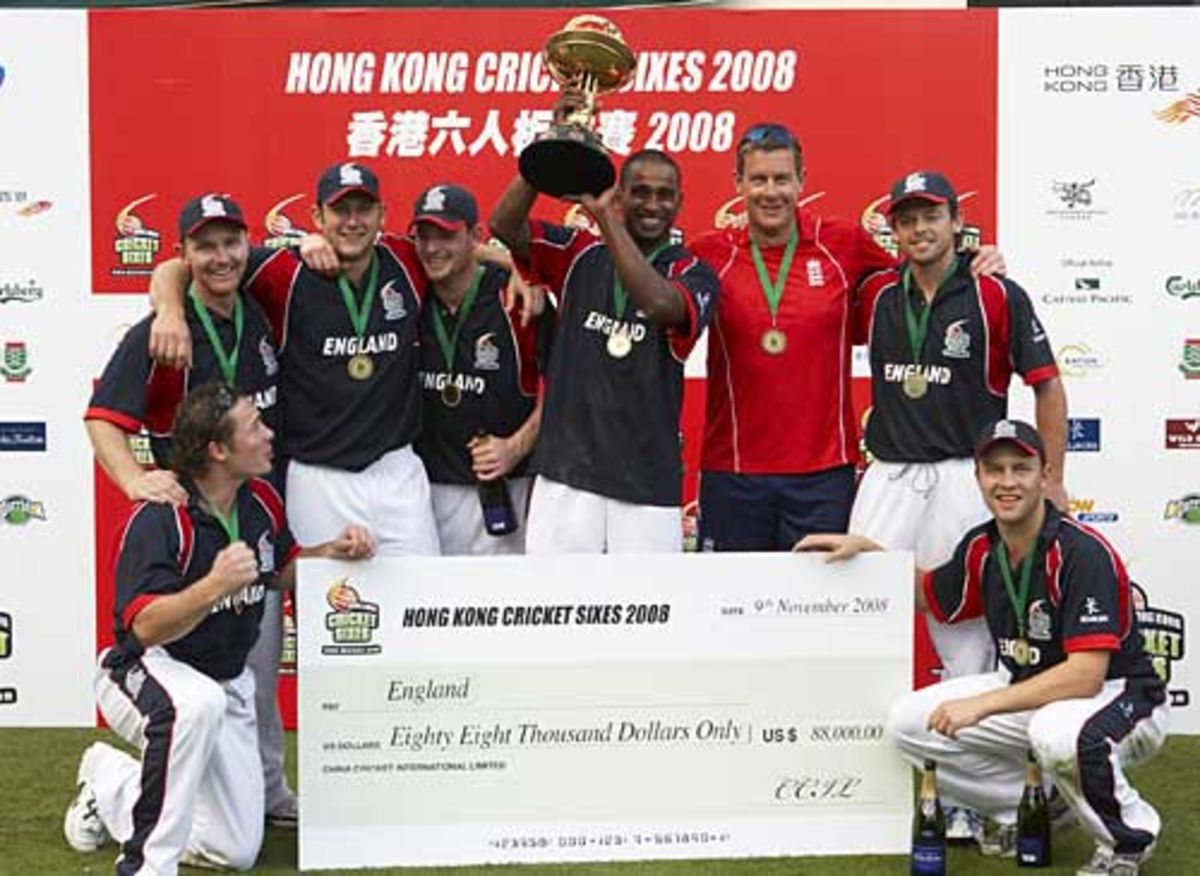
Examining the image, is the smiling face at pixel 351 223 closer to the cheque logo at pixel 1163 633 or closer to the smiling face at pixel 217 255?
the smiling face at pixel 217 255

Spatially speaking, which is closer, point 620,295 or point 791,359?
point 620,295

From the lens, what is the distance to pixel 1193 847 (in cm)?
521

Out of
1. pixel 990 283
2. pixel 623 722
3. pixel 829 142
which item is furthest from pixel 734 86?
pixel 623 722

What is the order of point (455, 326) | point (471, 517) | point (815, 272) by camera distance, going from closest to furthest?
point (815, 272), point (455, 326), point (471, 517)

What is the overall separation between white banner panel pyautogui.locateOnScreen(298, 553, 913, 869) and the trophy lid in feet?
4.40

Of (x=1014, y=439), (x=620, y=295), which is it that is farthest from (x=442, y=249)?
(x=1014, y=439)

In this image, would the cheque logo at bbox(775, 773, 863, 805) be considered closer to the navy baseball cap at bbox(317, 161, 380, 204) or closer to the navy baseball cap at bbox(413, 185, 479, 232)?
the navy baseball cap at bbox(413, 185, 479, 232)

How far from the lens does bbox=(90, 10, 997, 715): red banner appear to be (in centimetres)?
666

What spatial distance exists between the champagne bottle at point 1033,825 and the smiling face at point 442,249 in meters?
2.14

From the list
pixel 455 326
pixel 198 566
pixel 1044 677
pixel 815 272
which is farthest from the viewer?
pixel 455 326

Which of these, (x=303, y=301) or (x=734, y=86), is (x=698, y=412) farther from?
(x=303, y=301)

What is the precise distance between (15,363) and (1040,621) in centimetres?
387

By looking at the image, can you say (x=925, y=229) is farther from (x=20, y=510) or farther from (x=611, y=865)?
(x=20, y=510)

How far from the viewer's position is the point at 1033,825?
4930mm
